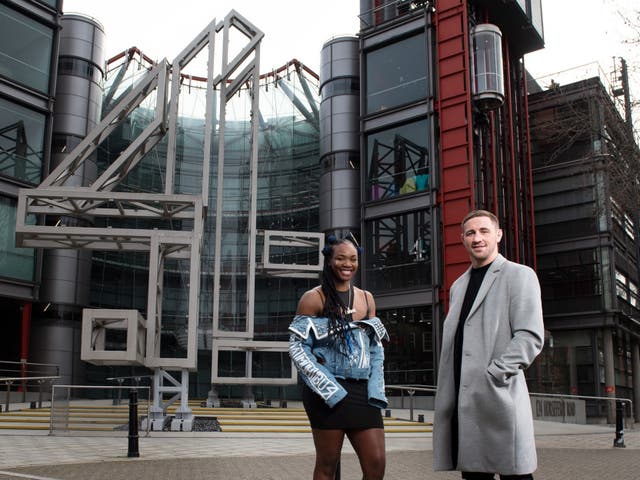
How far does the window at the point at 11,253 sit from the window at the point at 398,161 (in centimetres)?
1370

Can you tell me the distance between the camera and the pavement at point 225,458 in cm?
852

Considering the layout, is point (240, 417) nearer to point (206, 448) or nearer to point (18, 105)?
point (206, 448)

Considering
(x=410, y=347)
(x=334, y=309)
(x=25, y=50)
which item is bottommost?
(x=334, y=309)

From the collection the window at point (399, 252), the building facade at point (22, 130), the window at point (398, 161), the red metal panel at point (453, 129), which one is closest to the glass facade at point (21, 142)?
the building facade at point (22, 130)

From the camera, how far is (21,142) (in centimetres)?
2761

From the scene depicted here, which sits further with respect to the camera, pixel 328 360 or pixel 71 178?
pixel 71 178

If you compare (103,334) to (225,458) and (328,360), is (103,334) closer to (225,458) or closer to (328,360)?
(225,458)

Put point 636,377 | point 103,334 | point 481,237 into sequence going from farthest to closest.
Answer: point 636,377 → point 103,334 → point 481,237

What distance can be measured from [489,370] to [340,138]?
29913 millimetres

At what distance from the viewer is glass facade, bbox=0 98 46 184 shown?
27.0 m

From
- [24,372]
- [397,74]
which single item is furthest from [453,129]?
[24,372]

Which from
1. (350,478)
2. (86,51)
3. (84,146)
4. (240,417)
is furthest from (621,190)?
(86,51)

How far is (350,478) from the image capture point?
8344 millimetres

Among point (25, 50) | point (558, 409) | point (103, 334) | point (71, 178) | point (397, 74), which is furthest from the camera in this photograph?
point (397, 74)
